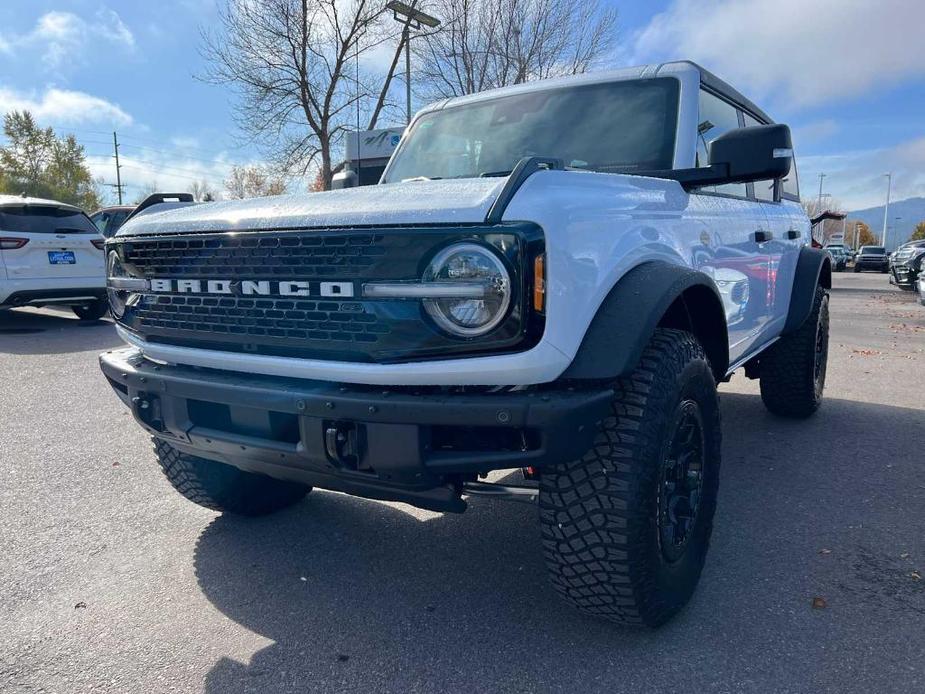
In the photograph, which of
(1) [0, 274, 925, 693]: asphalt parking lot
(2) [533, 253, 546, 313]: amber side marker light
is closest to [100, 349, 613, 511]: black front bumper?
(2) [533, 253, 546, 313]: amber side marker light

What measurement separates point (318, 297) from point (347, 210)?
0.84ft

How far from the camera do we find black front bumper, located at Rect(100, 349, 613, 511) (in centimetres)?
173

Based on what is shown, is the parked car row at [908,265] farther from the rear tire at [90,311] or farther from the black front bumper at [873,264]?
the black front bumper at [873,264]

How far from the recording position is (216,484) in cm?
290

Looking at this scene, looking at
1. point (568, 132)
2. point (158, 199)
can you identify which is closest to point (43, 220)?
point (158, 199)

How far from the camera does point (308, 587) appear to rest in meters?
2.58

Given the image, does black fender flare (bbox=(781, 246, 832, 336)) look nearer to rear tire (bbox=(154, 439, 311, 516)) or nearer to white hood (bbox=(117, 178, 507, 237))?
white hood (bbox=(117, 178, 507, 237))

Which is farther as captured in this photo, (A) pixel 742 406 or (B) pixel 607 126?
(A) pixel 742 406

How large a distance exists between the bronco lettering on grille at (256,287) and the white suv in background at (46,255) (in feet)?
24.4

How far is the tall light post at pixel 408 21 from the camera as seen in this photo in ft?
60.5

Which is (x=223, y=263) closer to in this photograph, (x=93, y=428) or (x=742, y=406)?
(x=93, y=428)

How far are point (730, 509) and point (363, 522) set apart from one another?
1713mm

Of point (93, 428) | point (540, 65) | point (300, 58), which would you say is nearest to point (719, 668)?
point (93, 428)

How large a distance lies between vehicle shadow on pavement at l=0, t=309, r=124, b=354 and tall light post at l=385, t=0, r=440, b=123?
1111cm
